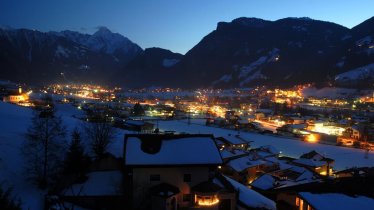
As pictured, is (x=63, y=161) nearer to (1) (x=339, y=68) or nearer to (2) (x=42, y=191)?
(2) (x=42, y=191)

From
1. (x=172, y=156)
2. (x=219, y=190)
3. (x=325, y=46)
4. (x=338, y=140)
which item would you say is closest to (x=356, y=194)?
(x=219, y=190)

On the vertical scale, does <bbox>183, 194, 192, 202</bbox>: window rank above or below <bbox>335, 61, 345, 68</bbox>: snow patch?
below

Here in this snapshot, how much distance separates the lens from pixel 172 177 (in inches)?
584

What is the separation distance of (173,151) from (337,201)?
7.41 meters

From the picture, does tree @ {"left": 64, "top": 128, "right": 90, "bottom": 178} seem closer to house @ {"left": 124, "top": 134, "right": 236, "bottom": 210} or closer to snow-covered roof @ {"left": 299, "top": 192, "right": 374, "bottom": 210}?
house @ {"left": 124, "top": 134, "right": 236, "bottom": 210}

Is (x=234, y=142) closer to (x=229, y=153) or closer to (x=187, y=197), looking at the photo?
(x=229, y=153)

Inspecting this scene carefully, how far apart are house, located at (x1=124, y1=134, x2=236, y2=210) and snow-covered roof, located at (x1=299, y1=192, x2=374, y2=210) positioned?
4894 mm

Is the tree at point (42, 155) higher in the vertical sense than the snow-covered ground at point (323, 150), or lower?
higher

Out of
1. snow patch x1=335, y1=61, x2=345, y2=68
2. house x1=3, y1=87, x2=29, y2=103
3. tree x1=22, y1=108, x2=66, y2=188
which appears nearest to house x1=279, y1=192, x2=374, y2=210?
tree x1=22, y1=108, x2=66, y2=188

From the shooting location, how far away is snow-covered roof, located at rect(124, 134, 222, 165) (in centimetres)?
1486

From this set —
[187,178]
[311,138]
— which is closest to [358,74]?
[311,138]

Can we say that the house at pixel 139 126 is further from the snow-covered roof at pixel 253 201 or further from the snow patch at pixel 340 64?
the snow patch at pixel 340 64

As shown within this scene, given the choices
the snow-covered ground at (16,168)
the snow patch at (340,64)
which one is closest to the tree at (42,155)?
the snow-covered ground at (16,168)

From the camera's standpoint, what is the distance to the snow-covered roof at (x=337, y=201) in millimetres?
9469
